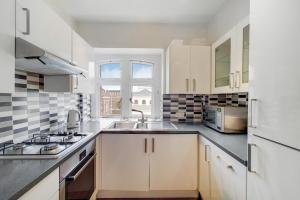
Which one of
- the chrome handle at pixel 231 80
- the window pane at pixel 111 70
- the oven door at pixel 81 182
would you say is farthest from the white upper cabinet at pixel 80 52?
the chrome handle at pixel 231 80

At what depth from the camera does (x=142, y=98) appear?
3648 millimetres

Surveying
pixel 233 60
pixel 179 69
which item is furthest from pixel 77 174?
pixel 179 69

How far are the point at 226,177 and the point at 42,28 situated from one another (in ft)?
5.42

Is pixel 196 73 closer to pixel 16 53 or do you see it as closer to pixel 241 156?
pixel 241 156

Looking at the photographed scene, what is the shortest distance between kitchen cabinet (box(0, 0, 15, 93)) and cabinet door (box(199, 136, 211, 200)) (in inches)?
66.8

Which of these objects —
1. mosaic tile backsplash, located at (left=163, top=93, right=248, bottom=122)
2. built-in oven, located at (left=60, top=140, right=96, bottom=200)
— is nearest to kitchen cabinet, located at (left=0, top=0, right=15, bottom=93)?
built-in oven, located at (left=60, top=140, right=96, bottom=200)

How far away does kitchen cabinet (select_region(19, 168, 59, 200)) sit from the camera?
1018 mm

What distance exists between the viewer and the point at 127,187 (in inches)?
101

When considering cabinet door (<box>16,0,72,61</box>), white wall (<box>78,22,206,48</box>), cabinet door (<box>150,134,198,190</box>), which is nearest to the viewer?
cabinet door (<box>16,0,72,61</box>)

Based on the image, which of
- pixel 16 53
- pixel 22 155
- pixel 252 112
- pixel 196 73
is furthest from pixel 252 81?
pixel 196 73

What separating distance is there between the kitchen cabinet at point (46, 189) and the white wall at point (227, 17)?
2.10m

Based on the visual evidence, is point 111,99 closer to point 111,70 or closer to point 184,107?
point 111,70

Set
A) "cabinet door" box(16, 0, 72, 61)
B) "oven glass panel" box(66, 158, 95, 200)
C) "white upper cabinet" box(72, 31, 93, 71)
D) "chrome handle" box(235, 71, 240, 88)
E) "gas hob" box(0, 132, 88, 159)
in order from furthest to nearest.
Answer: "white upper cabinet" box(72, 31, 93, 71) < "chrome handle" box(235, 71, 240, 88) < "oven glass panel" box(66, 158, 95, 200) < "gas hob" box(0, 132, 88, 159) < "cabinet door" box(16, 0, 72, 61)

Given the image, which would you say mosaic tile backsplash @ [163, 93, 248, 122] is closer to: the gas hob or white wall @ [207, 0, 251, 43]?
white wall @ [207, 0, 251, 43]
